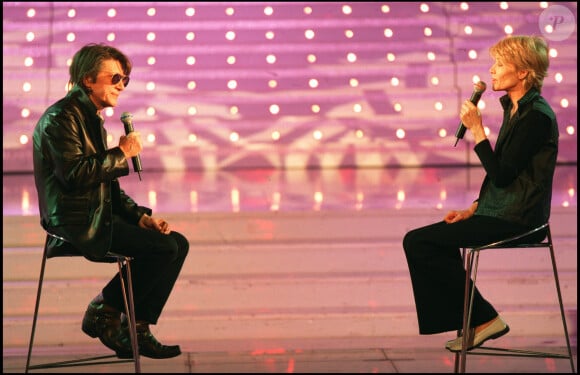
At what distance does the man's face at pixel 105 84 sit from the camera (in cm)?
301

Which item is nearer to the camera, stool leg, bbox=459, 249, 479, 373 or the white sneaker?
stool leg, bbox=459, 249, 479, 373

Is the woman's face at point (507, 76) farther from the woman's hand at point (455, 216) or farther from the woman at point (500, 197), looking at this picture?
the woman's hand at point (455, 216)

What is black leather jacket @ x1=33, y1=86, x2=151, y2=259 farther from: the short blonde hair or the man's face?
the short blonde hair

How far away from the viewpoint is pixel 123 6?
7.07 metres

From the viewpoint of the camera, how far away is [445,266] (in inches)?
119

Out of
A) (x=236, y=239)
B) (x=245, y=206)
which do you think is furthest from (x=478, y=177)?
(x=236, y=239)

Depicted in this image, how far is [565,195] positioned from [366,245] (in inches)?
57.2

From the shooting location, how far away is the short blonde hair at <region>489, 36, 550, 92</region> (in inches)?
118

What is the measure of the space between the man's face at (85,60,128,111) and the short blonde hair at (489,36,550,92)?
1.14 meters

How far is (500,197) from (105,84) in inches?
47.7

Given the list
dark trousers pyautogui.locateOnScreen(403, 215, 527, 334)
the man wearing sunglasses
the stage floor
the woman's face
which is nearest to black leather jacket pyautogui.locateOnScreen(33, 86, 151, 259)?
the man wearing sunglasses

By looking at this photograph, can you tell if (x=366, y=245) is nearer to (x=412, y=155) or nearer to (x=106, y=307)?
(x=106, y=307)

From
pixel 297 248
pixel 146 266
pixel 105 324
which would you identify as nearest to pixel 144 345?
pixel 105 324

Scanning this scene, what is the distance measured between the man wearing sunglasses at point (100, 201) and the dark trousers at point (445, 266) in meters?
0.74
